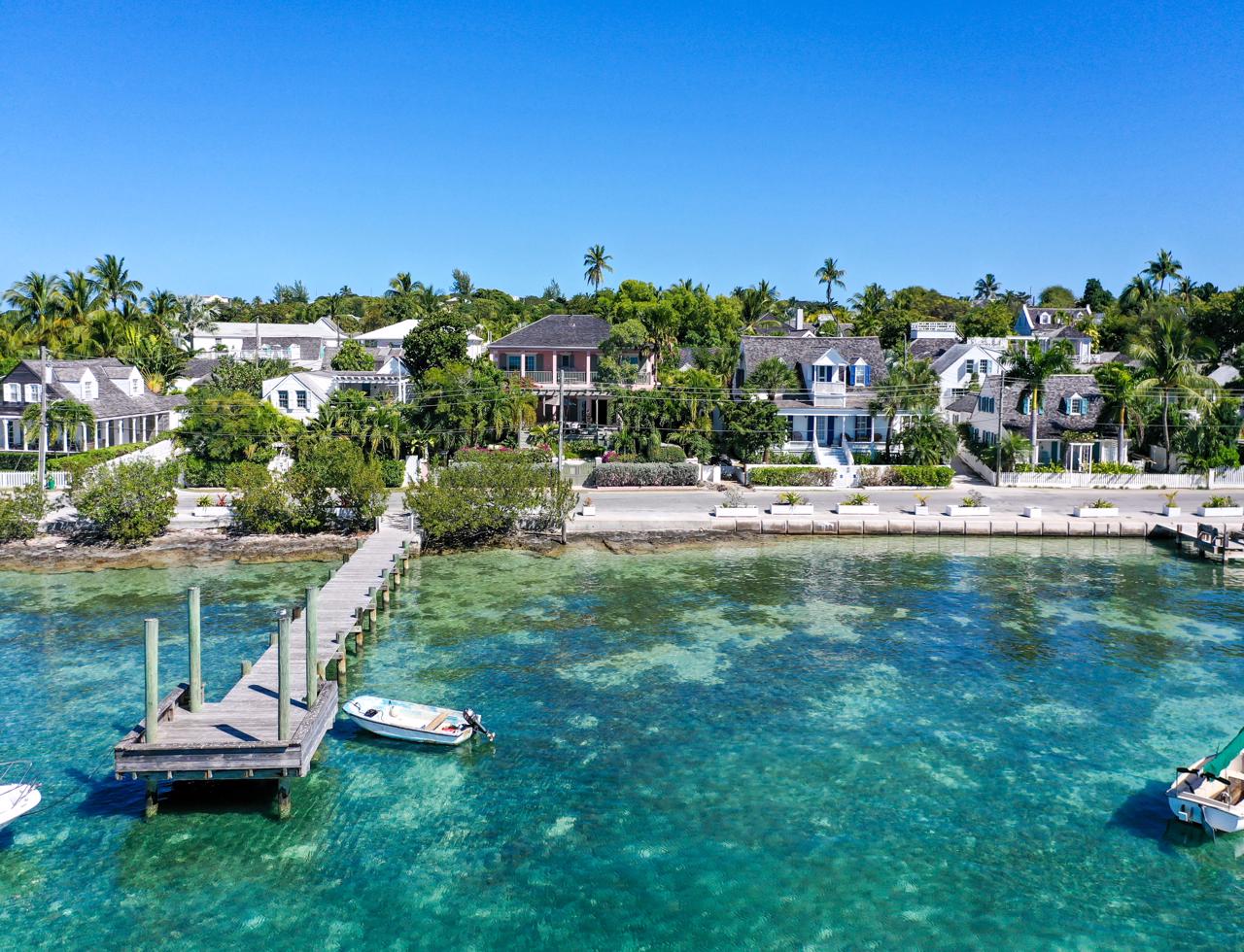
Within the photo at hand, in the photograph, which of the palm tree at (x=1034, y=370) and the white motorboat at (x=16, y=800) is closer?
the white motorboat at (x=16, y=800)

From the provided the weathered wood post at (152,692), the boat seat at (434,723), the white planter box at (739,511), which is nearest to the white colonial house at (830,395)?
the white planter box at (739,511)

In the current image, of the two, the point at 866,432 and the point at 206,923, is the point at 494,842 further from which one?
the point at 866,432

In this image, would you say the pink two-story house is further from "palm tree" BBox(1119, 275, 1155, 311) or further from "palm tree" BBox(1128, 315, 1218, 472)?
"palm tree" BBox(1119, 275, 1155, 311)

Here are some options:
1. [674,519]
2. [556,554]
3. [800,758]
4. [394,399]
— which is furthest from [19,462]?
[800,758]

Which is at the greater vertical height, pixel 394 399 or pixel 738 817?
pixel 394 399

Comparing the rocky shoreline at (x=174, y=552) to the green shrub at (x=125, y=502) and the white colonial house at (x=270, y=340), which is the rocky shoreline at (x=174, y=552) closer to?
the green shrub at (x=125, y=502)

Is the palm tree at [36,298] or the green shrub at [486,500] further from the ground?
the palm tree at [36,298]

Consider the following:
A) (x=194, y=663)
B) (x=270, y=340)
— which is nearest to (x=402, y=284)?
(x=270, y=340)
